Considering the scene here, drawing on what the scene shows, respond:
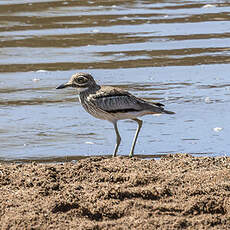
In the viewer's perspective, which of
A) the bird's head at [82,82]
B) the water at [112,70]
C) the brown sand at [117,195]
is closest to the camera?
the brown sand at [117,195]

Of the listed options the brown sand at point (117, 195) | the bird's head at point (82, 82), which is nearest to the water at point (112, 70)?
the bird's head at point (82, 82)

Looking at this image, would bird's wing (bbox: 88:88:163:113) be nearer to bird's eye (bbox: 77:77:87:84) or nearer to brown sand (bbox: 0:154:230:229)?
bird's eye (bbox: 77:77:87:84)

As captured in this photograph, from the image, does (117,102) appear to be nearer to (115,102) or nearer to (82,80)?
(115,102)

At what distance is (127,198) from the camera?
18.7 feet

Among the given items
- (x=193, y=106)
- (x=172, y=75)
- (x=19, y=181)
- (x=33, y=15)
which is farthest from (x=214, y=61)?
(x=19, y=181)

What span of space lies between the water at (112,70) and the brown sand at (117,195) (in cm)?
111

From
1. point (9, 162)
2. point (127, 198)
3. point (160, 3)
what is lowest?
point (160, 3)

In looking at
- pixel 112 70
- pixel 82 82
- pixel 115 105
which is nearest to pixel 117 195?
pixel 115 105

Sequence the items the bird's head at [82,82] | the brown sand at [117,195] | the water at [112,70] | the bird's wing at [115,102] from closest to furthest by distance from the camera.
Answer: the brown sand at [117,195], the bird's wing at [115,102], the bird's head at [82,82], the water at [112,70]

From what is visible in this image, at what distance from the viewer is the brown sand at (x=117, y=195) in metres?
5.29

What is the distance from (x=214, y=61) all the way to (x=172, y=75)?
1.08m

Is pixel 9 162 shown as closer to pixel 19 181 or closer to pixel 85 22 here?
pixel 19 181

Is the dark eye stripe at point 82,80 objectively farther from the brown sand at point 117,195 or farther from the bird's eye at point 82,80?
the brown sand at point 117,195

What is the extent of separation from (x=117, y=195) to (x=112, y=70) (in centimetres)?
569
